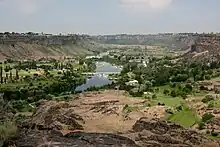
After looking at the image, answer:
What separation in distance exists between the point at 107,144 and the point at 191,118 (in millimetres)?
18002

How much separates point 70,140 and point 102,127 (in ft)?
46.3

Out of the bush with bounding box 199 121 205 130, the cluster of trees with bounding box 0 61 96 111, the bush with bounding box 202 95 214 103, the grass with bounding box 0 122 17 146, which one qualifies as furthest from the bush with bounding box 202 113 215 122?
the cluster of trees with bounding box 0 61 96 111

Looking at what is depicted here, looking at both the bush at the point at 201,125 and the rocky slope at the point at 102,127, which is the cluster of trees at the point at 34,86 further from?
the bush at the point at 201,125

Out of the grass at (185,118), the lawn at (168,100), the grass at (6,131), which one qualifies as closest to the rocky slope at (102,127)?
the grass at (6,131)

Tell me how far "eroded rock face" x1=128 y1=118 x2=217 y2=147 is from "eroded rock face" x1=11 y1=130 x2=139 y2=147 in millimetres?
2367

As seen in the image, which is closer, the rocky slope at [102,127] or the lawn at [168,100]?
the rocky slope at [102,127]

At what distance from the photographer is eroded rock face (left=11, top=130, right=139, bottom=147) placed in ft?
113

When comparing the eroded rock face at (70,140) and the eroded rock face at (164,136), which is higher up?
the eroded rock face at (70,140)

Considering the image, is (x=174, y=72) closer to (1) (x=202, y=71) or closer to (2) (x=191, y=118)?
(1) (x=202, y=71)

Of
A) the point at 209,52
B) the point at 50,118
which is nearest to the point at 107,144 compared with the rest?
the point at 50,118

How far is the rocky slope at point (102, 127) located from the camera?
36.1m

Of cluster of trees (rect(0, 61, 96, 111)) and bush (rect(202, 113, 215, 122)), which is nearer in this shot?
bush (rect(202, 113, 215, 122))

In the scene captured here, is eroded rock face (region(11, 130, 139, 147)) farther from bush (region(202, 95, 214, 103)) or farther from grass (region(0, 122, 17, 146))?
bush (region(202, 95, 214, 103))

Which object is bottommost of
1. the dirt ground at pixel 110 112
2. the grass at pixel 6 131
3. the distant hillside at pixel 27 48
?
the dirt ground at pixel 110 112
